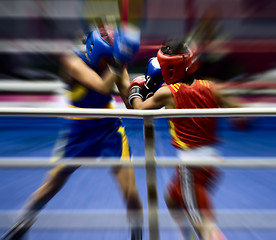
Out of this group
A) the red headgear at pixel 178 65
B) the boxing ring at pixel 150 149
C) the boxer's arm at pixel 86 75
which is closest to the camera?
the boxing ring at pixel 150 149

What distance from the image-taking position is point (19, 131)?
4.64 m

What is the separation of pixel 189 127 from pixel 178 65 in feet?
0.79

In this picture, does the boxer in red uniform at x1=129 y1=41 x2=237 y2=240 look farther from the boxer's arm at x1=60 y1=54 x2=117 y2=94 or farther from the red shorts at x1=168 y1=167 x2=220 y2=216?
the boxer's arm at x1=60 y1=54 x2=117 y2=94

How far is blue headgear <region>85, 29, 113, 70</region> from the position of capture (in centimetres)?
88

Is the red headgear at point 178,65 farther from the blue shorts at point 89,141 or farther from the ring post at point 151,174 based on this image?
the ring post at point 151,174

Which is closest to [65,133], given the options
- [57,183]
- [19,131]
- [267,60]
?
[57,183]

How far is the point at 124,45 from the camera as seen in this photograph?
2.94 ft

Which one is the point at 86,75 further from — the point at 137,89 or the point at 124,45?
the point at 137,89

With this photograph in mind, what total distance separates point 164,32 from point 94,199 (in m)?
5.72

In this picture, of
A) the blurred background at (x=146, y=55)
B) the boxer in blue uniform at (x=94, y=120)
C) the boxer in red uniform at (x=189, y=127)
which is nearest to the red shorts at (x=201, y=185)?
the boxer in red uniform at (x=189, y=127)

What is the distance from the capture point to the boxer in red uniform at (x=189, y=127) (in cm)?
88

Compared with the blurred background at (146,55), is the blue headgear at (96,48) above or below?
below

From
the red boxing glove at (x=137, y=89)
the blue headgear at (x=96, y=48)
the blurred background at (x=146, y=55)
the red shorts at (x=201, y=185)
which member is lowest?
the red shorts at (x=201, y=185)

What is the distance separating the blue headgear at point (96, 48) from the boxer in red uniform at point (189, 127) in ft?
0.76
